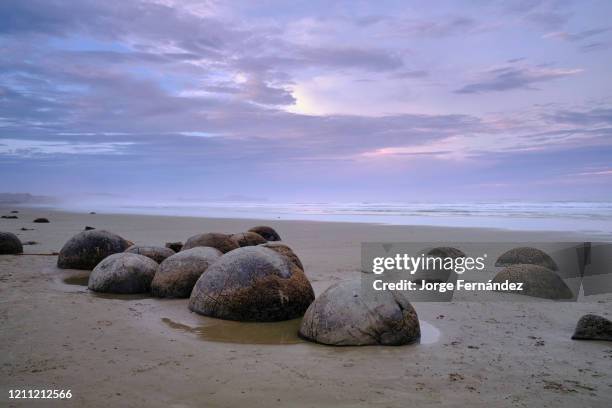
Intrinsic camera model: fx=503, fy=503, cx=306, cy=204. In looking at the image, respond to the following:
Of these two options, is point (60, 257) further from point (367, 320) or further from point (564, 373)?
point (564, 373)

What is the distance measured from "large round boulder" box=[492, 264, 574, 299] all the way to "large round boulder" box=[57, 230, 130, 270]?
7.93m

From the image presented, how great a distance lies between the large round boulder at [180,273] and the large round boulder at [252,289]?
3.24 feet

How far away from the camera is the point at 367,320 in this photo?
5.59 meters

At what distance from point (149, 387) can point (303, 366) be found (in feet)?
4.70

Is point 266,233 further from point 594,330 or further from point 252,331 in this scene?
point 594,330

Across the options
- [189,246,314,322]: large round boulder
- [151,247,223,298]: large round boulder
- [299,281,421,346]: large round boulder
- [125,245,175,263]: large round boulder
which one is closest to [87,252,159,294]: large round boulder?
[151,247,223,298]: large round boulder

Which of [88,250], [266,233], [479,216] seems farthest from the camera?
[479,216]

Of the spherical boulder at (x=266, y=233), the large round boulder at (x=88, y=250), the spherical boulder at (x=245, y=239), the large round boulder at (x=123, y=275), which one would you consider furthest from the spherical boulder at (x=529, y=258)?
the large round boulder at (x=88, y=250)

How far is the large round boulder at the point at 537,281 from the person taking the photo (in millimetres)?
8320

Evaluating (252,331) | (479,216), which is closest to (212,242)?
(252,331)

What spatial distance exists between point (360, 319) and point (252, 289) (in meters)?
1.70

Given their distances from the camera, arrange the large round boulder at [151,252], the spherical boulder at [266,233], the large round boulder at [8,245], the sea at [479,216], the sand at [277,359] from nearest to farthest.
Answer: the sand at [277,359], the large round boulder at [151,252], the large round boulder at [8,245], the spherical boulder at [266,233], the sea at [479,216]

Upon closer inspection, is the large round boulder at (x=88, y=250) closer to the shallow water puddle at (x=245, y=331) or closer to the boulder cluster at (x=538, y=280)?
the shallow water puddle at (x=245, y=331)

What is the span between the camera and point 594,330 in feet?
19.0
